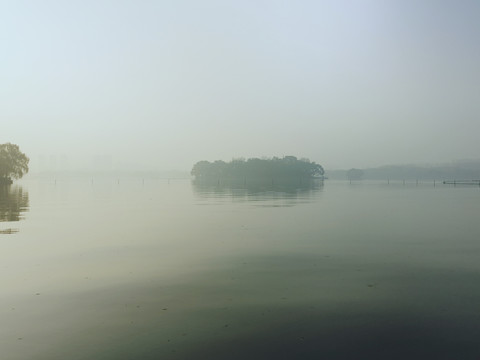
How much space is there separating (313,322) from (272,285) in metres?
2.94

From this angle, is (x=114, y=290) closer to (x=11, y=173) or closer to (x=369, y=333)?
(x=369, y=333)

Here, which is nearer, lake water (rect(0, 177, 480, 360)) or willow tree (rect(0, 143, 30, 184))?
lake water (rect(0, 177, 480, 360))

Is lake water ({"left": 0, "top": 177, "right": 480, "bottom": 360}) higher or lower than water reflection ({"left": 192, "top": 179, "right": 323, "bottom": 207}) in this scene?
lower

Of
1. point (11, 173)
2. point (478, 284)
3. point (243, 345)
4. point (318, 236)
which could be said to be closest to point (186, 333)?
point (243, 345)

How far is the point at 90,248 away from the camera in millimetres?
17359

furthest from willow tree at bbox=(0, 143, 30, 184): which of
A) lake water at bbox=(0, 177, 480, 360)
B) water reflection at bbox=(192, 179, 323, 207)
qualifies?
lake water at bbox=(0, 177, 480, 360)

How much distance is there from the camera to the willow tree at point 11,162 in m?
115

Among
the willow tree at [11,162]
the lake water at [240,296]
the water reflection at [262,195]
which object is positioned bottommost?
the lake water at [240,296]

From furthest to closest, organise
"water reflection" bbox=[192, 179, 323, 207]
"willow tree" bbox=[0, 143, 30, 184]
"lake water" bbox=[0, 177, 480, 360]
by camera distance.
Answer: "willow tree" bbox=[0, 143, 30, 184]
"water reflection" bbox=[192, 179, 323, 207]
"lake water" bbox=[0, 177, 480, 360]

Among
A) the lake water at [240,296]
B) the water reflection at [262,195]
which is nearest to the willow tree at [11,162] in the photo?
the water reflection at [262,195]

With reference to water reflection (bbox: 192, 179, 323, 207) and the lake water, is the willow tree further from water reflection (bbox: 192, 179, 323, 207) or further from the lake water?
the lake water

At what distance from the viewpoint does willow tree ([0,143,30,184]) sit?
11500 cm

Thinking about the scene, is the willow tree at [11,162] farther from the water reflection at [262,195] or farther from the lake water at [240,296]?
the lake water at [240,296]

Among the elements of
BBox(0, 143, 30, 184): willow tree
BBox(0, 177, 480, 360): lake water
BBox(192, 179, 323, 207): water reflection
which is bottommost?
BBox(0, 177, 480, 360): lake water
